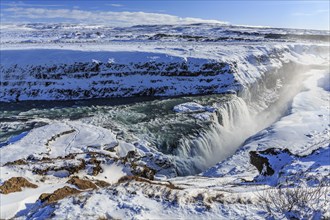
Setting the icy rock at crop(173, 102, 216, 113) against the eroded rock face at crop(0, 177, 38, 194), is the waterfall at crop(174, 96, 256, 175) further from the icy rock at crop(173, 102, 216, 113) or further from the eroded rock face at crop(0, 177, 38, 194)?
the eroded rock face at crop(0, 177, 38, 194)

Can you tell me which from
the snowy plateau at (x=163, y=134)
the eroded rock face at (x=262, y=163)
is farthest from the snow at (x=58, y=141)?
the eroded rock face at (x=262, y=163)

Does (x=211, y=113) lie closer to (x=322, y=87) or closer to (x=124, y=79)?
(x=124, y=79)

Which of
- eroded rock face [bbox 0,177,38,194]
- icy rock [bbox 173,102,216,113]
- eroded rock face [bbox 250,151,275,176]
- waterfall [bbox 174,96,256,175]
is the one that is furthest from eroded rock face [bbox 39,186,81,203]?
icy rock [bbox 173,102,216,113]

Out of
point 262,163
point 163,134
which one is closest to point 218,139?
point 163,134

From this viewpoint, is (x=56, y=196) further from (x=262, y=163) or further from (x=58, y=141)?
(x=58, y=141)

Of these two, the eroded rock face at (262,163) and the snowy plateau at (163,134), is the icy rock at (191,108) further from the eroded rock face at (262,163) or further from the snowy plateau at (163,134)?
the eroded rock face at (262,163)

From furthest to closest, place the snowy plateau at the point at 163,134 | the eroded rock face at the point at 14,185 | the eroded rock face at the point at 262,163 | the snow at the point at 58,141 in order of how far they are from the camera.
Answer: the snow at the point at 58,141
the eroded rock face at the point at 262,163
the eroded rock face at the point at 14,185
the snowy plateau at the point at 163,134
